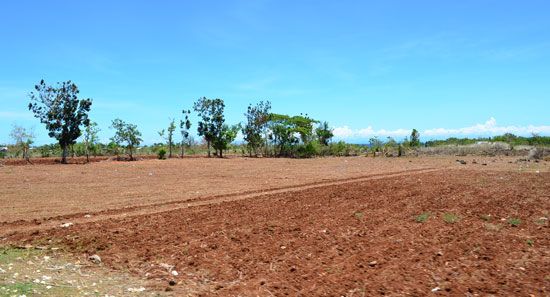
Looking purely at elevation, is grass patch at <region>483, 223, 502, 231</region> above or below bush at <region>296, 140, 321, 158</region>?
below

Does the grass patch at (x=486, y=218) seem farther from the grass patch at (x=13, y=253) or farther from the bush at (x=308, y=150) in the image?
the bush at (x=308, y=150)

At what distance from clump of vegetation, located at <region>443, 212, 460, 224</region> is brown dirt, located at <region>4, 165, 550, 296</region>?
10 centimetres

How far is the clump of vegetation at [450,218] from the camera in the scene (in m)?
9.36

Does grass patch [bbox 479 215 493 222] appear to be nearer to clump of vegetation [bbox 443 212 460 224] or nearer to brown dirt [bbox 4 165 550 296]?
brown dirt [bbox 4 165 550 296]

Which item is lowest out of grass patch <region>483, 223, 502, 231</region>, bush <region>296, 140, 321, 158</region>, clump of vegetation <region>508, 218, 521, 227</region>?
grass patch <region>483, 223, 502, 231</region>

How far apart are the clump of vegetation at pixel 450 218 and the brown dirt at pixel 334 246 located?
100 mm

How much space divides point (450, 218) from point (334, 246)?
3597 mm

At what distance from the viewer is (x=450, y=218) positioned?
9.61 metres

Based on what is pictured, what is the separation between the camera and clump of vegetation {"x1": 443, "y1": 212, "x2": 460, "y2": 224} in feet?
30.7

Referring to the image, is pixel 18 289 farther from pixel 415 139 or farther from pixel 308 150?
pixel 415 139

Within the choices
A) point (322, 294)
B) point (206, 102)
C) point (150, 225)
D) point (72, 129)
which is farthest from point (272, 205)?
point (206, 102)

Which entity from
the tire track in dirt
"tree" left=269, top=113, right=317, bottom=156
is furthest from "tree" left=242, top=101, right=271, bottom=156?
the tire track in dirt

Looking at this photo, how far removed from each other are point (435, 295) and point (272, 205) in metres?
7.37

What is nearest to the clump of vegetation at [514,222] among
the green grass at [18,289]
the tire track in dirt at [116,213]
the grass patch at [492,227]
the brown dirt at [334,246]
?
the brown dirt at [334,246]
